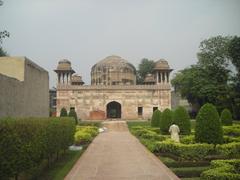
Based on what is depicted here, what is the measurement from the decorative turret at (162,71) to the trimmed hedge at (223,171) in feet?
107

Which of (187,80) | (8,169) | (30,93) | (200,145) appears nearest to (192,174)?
(200,145)

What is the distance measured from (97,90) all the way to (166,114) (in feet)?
60.4

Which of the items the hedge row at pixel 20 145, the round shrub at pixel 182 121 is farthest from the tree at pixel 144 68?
the hedge row at pixel 20 145

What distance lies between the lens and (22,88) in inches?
674

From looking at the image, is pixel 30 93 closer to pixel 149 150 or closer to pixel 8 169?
pixel 149 150

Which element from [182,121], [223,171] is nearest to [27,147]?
[223,171]

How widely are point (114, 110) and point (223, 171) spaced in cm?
3665

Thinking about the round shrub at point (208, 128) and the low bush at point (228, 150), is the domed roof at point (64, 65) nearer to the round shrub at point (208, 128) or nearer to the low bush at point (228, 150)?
the round shrub at point (208, 128)

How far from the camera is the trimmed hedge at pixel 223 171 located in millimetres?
7727

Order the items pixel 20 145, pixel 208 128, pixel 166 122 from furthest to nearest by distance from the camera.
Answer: pixel 166 122, pixel 208 128, pixel 20 145

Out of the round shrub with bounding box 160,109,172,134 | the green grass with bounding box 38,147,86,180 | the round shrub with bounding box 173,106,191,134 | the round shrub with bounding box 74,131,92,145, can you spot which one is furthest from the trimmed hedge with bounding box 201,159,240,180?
the round shrub with bounding box 160,109,172,134

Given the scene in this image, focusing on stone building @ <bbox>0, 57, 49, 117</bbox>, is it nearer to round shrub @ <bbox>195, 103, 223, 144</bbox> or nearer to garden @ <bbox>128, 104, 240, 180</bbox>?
garden @ <bbox>128, 104, 240, 180</bbox>

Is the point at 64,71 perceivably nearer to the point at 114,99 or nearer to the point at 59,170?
the point at 114,99

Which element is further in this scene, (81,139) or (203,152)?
(81,139)
